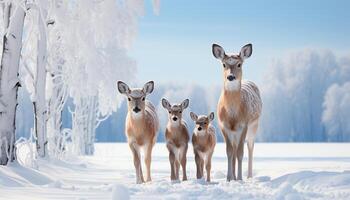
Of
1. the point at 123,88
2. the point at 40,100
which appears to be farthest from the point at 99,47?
the point at 123,88

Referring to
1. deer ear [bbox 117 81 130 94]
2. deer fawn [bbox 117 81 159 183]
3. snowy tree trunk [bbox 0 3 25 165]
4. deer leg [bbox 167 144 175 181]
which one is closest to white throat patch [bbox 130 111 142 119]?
deer fawn [bbox 117 81 159 183]

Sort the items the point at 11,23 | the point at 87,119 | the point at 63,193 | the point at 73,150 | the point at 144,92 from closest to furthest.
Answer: the point at 63,193, the point at 144,92, the point at 11,23, the point at 73,150, the point at 87,119

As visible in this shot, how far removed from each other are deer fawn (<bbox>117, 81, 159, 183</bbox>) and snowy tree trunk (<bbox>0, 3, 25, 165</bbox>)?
232 centimetres

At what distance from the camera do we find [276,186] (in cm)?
988

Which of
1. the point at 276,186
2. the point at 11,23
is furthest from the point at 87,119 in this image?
the point at 276,186

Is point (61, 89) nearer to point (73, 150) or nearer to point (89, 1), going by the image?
point (73, 150)

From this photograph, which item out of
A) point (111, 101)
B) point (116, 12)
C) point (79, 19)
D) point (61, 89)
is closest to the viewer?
point (79, 19)

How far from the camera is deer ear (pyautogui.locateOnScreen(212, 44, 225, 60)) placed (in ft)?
35.3

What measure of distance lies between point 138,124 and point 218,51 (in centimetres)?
206

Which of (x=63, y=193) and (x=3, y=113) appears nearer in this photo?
(x=63, y=193)

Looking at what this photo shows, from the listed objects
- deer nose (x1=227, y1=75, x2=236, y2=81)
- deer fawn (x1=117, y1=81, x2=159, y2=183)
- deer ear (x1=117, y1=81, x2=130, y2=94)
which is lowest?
deer fawn (x1=117, y1=81, x2=159, y2=183)

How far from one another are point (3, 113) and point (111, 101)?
32.1 ft

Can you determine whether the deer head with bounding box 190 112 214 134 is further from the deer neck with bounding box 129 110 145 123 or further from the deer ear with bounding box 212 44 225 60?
the deer ear with bounding box 212 44 225 60

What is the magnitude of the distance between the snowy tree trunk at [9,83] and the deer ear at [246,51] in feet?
14.5
